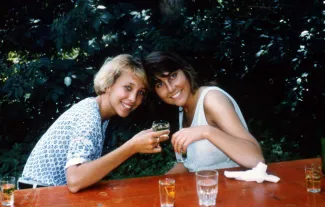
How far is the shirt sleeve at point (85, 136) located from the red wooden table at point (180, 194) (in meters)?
0.18

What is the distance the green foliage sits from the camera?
4500 millimetres

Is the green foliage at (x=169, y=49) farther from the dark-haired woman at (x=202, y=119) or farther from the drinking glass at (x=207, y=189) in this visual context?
the drinking glass at (x=207, y=189)

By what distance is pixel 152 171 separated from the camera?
535cm

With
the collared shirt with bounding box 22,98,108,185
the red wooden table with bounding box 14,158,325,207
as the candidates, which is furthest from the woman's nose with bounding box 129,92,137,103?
the red wooden table with bounding box 14,158,325,207

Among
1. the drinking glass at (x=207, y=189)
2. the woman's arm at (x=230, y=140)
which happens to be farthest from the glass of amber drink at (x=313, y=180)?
the drinking glass at (x=207, y=189)

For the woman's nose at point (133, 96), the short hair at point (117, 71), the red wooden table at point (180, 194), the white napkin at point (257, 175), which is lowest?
the red wooden table at point (180, 194)

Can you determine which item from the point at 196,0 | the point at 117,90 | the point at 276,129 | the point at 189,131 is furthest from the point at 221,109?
the point at 276,129

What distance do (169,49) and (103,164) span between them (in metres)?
2.44

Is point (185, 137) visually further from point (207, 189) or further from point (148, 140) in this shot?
point (207, 189)

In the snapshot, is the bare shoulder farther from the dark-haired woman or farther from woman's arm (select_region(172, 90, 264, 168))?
woman's arm (select_region(172, 90, 264, 168))

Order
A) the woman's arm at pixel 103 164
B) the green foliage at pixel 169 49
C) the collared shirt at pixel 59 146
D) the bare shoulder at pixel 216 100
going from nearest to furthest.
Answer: the woman's arm at pixel 103 164, the collared shirt at pixel 59 146, the bare shoulder at pixel 216 100, the green foliage at pixel 169 49

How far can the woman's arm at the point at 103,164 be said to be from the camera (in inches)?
90.1

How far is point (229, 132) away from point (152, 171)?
281 cm

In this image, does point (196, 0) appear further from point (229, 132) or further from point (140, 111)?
point (229, 132)
